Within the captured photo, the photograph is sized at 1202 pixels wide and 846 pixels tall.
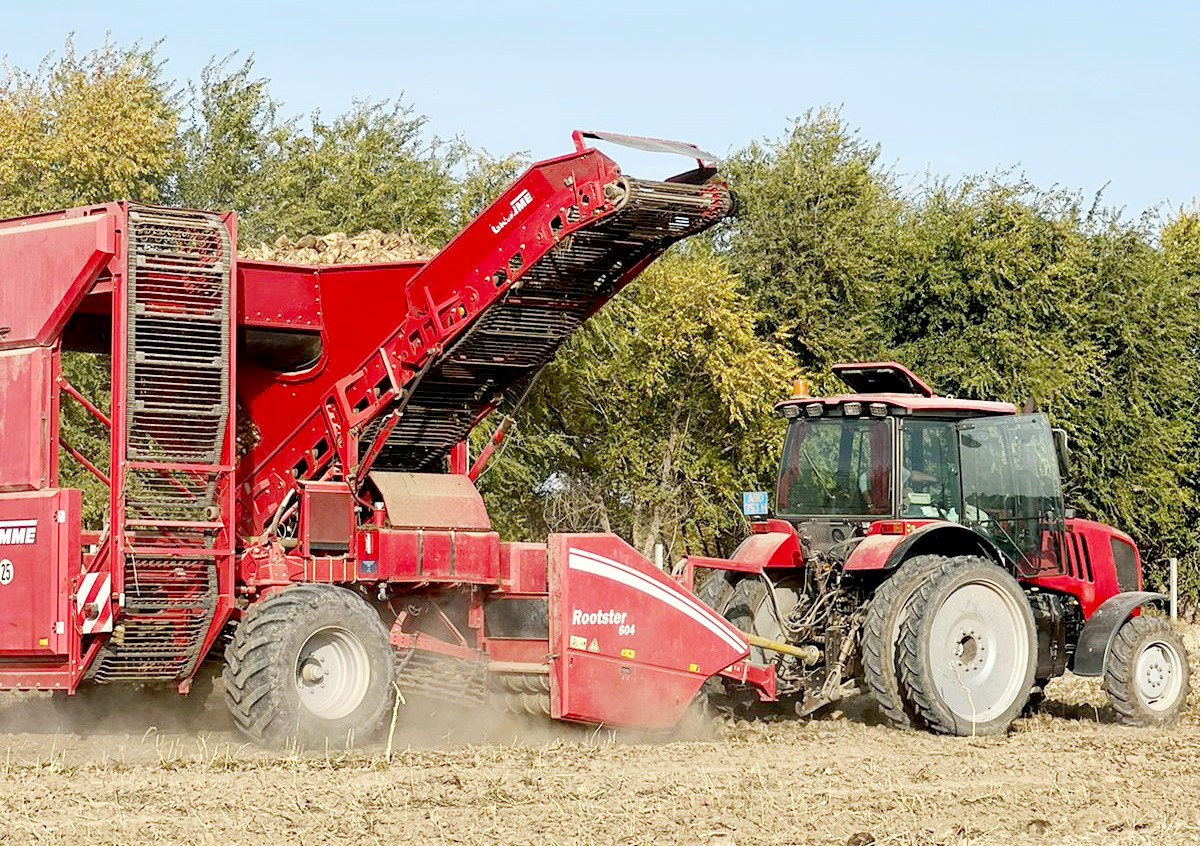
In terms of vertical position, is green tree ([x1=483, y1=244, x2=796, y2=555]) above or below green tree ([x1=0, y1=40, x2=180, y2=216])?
below

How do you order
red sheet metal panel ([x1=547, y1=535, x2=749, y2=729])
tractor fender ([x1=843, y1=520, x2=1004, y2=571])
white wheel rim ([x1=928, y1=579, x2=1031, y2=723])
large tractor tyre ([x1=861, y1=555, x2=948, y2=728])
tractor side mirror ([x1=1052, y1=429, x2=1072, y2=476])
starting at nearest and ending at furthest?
1. red sheet metal panel ([x1=547, y1=535, x2=749, y2=729])
2. large tractor tyre ([x1=861, y1=555, x2=948, y2=728])
3. tractor fender ([x1=843, y1=520, x2=1004, y2=571])
4. white wheel rim ([x1=928, y1=579, x2=1031, y2=723])
5. tractor side mirror ([x1=1052, y1=429, x2=1072, y2=476])

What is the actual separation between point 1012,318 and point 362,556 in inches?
656

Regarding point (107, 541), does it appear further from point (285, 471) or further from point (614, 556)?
point (614, 556)

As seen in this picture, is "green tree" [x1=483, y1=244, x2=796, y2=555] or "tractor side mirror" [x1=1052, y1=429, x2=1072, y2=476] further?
"green tree" [x1=483, y1=244, x2=796, y2=555]

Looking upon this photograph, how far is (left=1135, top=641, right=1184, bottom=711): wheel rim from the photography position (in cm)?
1311

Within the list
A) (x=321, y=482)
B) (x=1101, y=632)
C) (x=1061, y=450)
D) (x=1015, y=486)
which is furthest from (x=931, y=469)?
(x=321, y=482)

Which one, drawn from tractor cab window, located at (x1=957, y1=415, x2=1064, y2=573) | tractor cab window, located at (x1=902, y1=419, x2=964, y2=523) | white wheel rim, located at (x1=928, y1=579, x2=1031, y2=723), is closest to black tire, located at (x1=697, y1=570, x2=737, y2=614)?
tractor cab window, located at (x1=902, y1=419, x2=964, y2=523)

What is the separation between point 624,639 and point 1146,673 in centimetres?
436

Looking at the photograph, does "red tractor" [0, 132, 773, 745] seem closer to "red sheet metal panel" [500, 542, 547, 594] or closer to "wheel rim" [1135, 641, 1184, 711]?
"red sheet metal panel" [500, 542, 547, 594]

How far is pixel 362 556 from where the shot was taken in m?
11.3

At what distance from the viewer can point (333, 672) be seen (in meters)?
10.8

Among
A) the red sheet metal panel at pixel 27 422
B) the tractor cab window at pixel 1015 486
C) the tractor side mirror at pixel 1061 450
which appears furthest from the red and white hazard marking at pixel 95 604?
the tractor side mirror at pixel 1061 450

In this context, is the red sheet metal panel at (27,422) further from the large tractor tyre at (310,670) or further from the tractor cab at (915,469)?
the tractor cab at (915,469)

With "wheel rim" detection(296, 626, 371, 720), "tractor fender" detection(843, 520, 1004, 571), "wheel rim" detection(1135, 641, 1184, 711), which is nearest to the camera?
"wheel rim" detection(296, 626, 371, 720)
